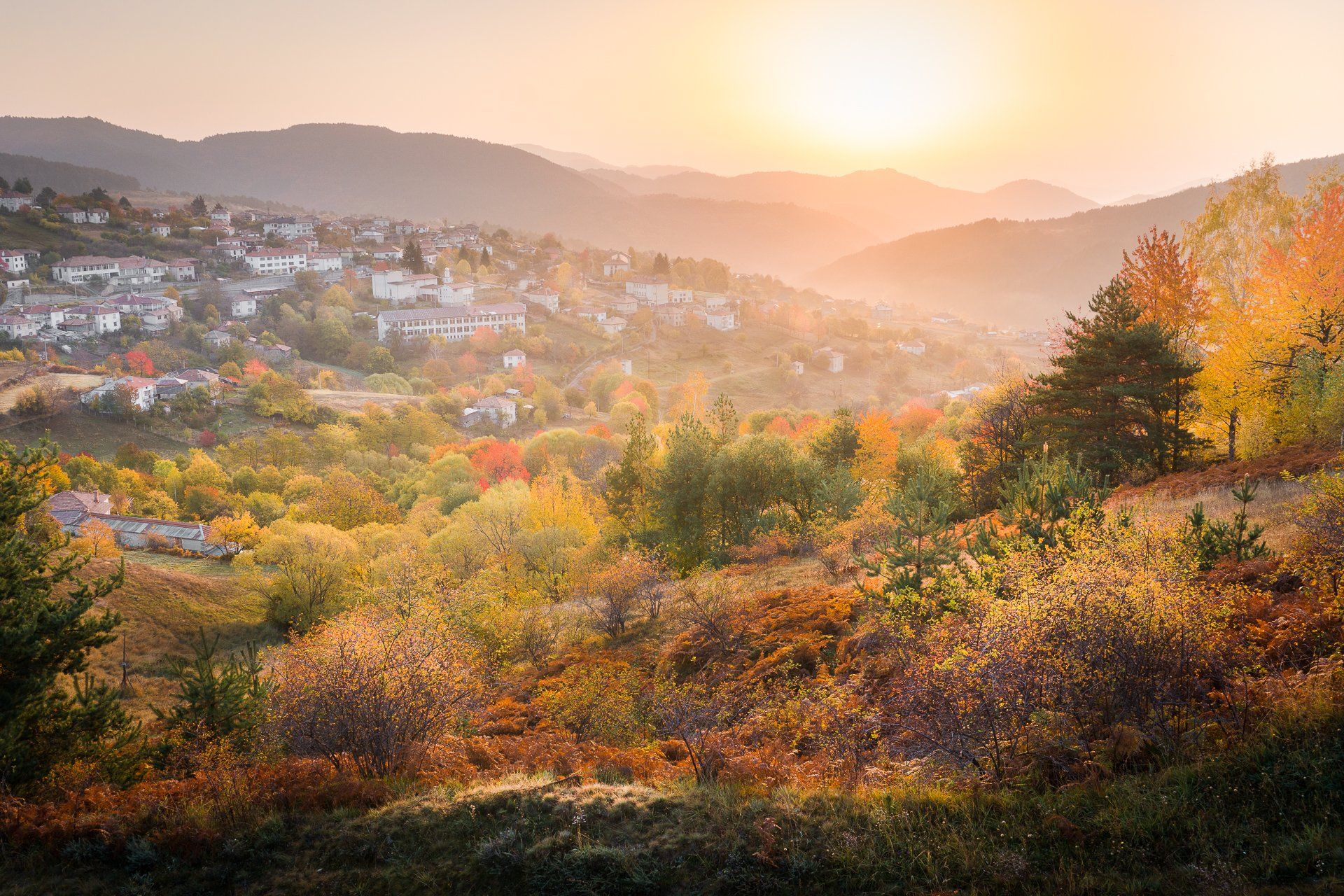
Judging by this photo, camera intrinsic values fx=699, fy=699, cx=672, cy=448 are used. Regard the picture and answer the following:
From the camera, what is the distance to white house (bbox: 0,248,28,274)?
110875 mm

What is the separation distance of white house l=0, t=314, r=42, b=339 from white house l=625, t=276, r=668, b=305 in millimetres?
93405

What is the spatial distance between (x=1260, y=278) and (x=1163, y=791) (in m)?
21.6

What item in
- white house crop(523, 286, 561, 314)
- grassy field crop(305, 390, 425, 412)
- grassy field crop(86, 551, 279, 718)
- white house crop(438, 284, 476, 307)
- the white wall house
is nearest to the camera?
grassy field crop(86, 551, 279, 718)

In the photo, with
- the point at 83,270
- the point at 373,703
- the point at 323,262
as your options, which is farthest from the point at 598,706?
the point at 323,262

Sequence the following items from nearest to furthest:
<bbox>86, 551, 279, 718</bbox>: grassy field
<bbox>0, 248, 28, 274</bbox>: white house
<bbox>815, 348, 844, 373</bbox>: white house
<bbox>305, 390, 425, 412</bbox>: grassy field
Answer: <bbox>86, 551, 279, 718</bbox>: grassy field
<bbox>305, 390, 425, 412</bbox>: grassy field
<bbox>0, 248, 28, 274</bbox>: white house
<bbox>815, 348, 844, 373</bbox>: white house

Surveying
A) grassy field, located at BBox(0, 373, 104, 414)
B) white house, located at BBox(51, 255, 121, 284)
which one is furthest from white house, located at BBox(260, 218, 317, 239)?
grassy field, located at BBox(0, 373, 104, 414)

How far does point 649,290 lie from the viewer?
143125 mm

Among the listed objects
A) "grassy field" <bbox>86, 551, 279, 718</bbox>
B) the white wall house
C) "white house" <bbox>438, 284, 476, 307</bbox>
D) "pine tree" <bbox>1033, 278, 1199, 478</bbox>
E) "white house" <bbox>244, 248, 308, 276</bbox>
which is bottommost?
"grassy field" <bbox>86, 551, 279, 718</bbox>

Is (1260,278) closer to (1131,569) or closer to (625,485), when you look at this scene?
(1131,569)

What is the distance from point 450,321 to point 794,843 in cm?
11955

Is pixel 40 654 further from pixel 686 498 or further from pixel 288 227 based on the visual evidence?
pixel 288 227

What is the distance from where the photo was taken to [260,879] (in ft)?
27.6

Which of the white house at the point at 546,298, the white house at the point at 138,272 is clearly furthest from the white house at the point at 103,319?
the white house at the point at 546,298

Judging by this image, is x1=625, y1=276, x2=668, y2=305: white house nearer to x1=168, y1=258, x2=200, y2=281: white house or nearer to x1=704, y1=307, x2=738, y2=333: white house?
x1=704, y1=307, x2=738, y2=333: white house
